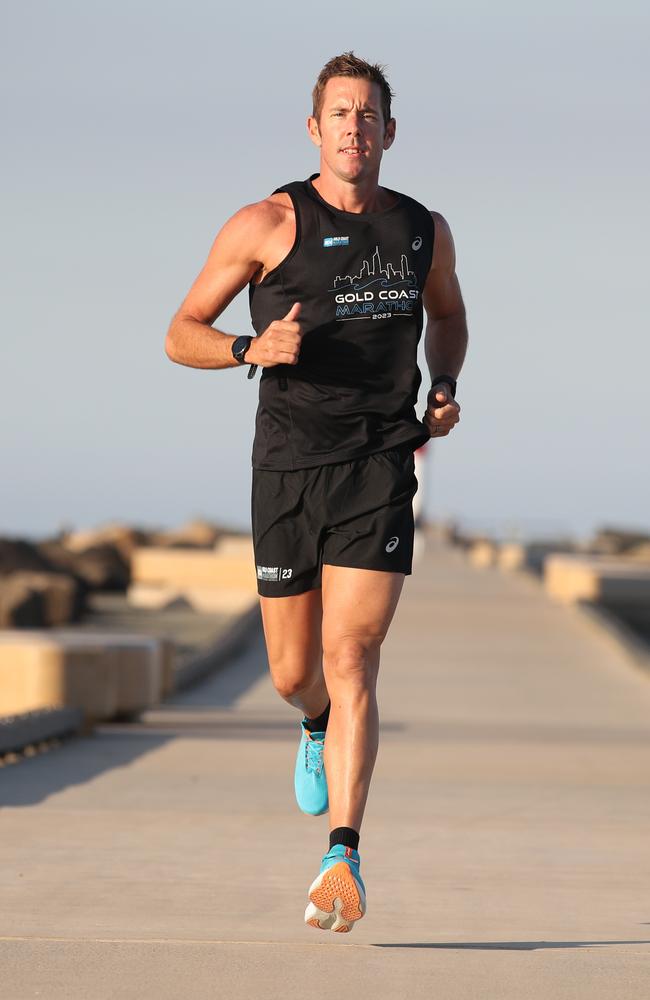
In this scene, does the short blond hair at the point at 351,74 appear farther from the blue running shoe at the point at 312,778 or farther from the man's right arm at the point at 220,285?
the blue running shoe at the point at 312,778

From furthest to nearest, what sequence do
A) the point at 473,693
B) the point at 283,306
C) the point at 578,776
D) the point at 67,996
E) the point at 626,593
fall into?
the point at 626,593 → the point at 473,693 → the point at 578,776 → the point at 283,306 → the point at 67,996

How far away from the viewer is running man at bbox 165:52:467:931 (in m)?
5.27

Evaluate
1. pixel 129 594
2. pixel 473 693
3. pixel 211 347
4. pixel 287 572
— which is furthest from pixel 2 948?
pixel 129 594

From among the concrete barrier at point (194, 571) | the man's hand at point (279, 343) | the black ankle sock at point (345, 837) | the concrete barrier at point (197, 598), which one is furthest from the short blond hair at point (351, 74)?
the concrete barrier at point (194, 571)

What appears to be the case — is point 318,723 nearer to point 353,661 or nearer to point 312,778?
point 312,778

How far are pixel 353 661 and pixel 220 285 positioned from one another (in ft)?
3.99

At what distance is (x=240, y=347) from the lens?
17.1ft

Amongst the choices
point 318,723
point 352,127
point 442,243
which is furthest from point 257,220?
point 318,723

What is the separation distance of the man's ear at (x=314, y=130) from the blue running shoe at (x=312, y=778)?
6.27ft

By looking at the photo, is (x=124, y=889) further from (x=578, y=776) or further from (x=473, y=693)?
(x=473, y=693)

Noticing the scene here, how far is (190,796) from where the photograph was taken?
8.10 m

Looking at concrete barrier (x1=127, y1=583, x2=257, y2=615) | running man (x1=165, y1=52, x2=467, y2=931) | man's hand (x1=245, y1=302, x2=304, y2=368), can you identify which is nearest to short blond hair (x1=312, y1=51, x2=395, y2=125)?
running man (x1=165, y1=52, x2=467, y2=931)

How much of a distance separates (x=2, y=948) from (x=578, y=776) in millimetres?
5327

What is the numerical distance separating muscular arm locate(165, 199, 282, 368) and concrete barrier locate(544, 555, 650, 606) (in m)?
23.3
